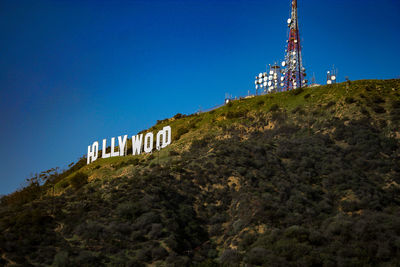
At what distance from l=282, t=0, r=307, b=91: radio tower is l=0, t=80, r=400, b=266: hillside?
11871 mm

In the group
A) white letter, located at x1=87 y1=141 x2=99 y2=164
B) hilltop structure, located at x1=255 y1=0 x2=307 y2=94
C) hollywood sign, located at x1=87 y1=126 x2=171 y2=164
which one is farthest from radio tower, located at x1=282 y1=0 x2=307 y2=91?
white letter, located at x1=87 y1=141 x2=99 y2=164

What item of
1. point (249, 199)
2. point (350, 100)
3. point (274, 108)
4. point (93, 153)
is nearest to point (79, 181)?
point (93, 153)

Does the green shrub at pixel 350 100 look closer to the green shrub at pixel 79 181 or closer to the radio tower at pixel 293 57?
the radio tower at pixel 293 57

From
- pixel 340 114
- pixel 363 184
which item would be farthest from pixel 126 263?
pixel 340 114

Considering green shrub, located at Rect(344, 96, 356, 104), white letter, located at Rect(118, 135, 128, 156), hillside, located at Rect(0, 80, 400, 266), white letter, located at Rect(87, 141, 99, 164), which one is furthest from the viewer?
white letter, located at Rect(87, 141, 99, 164)

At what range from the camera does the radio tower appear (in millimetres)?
62594

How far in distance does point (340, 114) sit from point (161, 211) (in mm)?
27658

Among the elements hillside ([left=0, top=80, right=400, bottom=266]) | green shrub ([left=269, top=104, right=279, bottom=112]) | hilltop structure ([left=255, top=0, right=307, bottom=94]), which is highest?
hilltop structure ([left=255, top=0, right=307, bottom=94])

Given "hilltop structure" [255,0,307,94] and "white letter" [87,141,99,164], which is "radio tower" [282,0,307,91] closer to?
"hilltop structure" [255,0,307,94]

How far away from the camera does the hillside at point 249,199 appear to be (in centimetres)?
2514

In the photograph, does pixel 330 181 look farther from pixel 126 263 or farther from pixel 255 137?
pixel 126 263

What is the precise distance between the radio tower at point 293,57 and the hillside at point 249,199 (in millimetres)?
11871

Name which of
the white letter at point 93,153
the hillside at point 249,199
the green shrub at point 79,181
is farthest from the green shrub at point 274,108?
the white letter at point 93,153

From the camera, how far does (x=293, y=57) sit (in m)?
63.5
